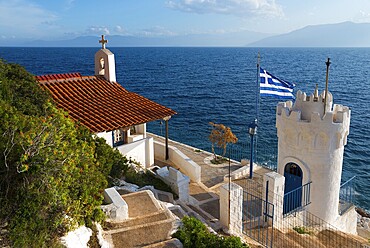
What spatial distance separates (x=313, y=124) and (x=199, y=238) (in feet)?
21.6

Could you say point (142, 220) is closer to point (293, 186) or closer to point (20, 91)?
point (20, 91)

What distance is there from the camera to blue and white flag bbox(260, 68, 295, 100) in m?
15.8

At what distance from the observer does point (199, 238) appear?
8.55 metres

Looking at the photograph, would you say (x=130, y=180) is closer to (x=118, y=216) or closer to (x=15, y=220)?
(x=118, y=216)

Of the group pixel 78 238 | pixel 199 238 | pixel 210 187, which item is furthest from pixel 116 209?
pixel 210 187

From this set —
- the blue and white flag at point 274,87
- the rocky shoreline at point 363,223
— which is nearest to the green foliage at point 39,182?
the blue and white flag at point 274,87

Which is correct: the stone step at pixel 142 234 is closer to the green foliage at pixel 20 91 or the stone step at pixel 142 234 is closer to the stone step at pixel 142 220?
the stone step at pixel 142 220

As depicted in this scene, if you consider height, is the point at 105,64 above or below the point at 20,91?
above

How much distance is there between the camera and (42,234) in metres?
6.34

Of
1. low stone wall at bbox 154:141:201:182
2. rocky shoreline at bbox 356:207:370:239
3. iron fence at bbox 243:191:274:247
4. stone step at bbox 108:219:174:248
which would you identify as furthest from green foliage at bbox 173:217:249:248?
rocky shoreline at bbox 356:207:370:239

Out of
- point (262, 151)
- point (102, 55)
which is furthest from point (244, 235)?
point (262, 151)

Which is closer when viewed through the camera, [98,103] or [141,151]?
[98,103]

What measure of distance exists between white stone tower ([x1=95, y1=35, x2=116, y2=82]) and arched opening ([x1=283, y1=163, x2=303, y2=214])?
11.2 m

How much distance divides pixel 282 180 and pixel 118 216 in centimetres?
587
